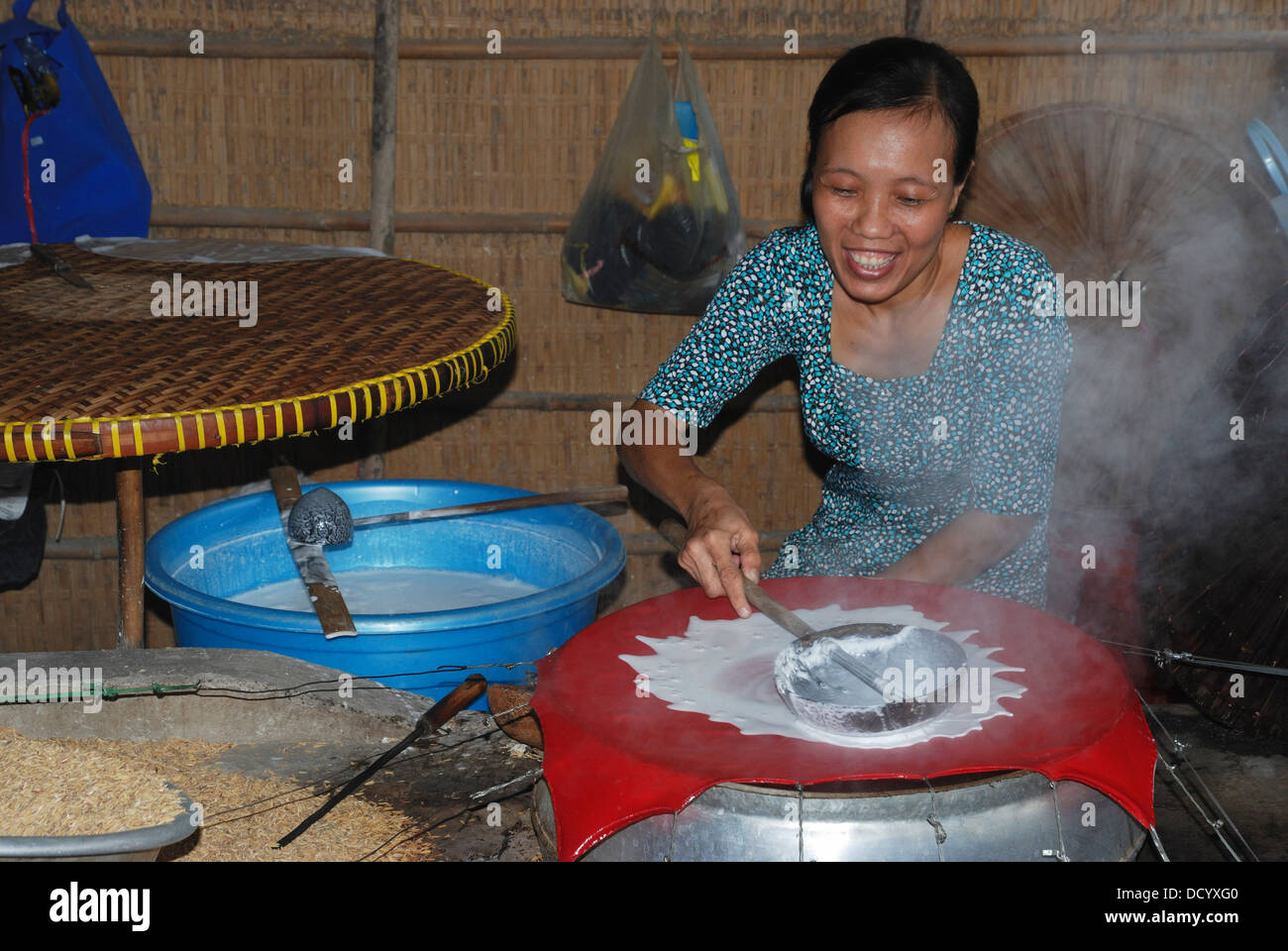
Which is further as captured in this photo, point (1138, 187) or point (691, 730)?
point (1138, 187)

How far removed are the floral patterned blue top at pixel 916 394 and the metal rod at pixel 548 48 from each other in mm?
1399

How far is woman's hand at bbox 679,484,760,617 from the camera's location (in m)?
1.86

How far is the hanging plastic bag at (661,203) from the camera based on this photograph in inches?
137

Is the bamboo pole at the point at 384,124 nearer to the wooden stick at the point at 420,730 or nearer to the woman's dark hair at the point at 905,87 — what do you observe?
the woman's dark hair at the point at 905,87

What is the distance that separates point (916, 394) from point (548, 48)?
76.0 inches

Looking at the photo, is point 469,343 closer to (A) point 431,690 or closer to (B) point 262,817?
(A) point 431,690

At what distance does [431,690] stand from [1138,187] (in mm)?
2547

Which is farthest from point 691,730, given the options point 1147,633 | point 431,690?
point 1147,633

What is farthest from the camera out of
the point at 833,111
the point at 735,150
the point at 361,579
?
the point at 735,150

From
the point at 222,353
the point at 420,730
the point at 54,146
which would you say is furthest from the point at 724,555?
the point at 54,146

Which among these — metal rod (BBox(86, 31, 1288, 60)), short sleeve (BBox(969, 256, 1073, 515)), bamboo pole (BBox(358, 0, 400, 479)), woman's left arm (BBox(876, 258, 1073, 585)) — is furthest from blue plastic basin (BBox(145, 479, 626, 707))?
metal rod (BBox(86, 31, 1288, 60))

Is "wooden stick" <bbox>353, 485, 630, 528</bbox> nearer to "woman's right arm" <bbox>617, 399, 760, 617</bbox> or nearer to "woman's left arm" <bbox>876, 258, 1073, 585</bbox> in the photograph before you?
"woman's right arm" <bbox>617, 399, 760, 617</bbox>

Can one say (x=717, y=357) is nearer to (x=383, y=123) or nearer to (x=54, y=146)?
(x=383, y=123)

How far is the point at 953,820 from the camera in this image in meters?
1.33
